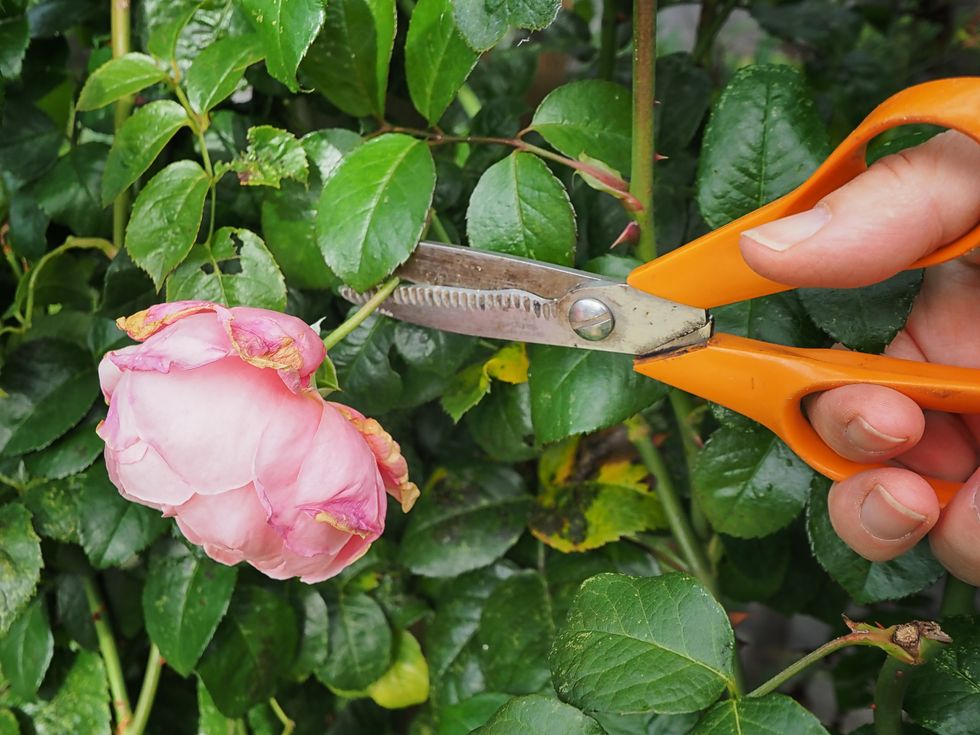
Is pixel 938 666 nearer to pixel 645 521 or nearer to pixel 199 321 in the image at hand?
pixel 645 521

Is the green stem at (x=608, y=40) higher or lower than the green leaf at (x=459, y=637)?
higher

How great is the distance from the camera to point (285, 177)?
1.61 feet

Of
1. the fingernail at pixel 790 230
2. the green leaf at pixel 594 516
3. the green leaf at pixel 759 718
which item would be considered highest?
the fingernail at pixel 790 230

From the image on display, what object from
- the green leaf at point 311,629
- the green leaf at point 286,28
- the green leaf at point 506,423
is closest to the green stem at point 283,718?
the green leaf at point 311,629

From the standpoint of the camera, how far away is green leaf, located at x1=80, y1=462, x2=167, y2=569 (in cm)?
54

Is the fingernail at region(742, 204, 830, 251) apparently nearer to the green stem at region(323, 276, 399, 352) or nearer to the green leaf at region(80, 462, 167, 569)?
the green stem at region(323, 276, 399, 352)

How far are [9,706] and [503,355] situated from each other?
0.50 m

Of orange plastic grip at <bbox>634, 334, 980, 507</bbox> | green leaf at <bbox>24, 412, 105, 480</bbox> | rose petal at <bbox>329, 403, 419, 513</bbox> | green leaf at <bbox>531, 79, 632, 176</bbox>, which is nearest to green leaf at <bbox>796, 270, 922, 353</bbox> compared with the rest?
orange plastic grip at <bbox>634, 334, 980, 507</bbox>

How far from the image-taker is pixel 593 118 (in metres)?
0.48

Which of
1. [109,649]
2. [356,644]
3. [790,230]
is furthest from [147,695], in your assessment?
[790,230]

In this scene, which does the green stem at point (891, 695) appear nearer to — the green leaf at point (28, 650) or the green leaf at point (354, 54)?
the green leaf at point (354, 54)

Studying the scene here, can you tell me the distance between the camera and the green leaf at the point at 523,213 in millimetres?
454

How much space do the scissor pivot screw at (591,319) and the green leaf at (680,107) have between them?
0.22 meters

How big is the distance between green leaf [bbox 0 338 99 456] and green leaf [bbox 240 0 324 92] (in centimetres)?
27
